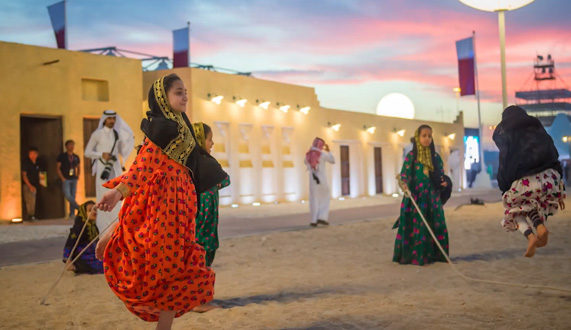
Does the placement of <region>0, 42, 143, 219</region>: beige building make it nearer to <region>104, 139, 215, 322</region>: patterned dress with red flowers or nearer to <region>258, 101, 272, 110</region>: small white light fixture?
<region>258, 101, 272, 110</region>: small white light fixture

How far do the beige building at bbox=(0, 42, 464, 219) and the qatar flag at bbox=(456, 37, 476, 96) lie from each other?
13.1 feet

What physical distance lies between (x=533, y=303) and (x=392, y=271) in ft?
7.24

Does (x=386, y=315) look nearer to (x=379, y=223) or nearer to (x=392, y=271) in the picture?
(x=392, y=271)

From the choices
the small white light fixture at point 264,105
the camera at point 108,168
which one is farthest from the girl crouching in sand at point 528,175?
the small white light fixture at point 264,105

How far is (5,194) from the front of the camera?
15336 millimetres

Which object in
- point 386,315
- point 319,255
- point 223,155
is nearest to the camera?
point 386,315

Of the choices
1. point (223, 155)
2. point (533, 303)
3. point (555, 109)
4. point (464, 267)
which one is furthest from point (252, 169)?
point (555, 109)

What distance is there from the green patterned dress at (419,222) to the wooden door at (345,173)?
19.7 m

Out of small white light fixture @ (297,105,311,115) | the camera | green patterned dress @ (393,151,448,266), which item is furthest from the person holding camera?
small white light fixture @ (297,105,311,115)

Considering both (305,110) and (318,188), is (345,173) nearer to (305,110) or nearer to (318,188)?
(305,110)

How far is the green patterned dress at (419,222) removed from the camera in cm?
784

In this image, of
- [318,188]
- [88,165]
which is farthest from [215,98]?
[318,188]

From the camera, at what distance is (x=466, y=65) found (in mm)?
29234

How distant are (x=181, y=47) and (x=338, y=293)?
16.6 metres
